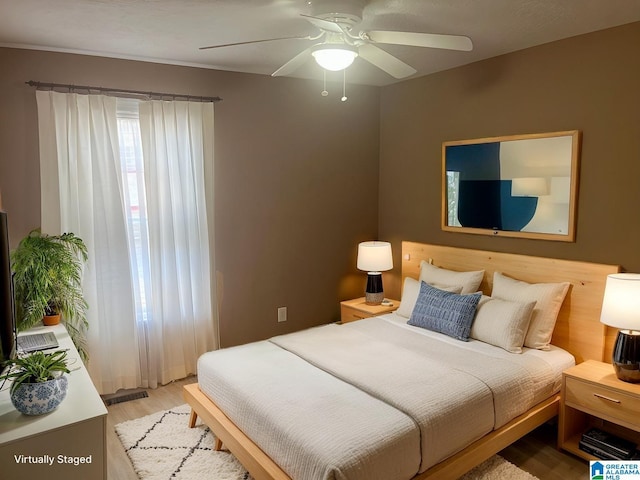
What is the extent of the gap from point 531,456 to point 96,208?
3339mm

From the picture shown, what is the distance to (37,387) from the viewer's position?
6.36 ft

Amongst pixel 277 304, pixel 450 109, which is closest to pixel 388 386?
pixel 277 304

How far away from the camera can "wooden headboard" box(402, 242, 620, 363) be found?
3.05 meters

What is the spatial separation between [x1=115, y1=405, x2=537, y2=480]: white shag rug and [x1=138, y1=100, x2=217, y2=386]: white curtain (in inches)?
26.2

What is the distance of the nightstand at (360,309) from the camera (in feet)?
13.6

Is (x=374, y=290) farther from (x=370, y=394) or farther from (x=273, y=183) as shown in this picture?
(x=370, y=394)

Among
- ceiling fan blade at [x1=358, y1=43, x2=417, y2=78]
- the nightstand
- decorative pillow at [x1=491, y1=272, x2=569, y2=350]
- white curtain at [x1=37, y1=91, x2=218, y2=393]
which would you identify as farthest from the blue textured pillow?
white curtain at [x1=37, y1=91, x2=218, y2=393]

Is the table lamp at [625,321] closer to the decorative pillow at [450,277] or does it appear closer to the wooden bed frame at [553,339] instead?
the wooden bed frame at [553,339]

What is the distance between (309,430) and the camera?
2.12 m

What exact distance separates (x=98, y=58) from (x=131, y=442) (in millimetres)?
2647

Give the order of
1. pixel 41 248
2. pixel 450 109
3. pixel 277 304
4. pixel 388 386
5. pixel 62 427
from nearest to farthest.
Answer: pixel 62 427
pixel 388 386
pixel 41 248
pixel 450 109
pixel 277 304

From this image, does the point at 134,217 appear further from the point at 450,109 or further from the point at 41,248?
the point at 450,109

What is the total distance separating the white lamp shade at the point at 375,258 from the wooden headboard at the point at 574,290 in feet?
2.90

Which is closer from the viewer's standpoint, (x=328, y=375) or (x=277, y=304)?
(x=328, y=375)
